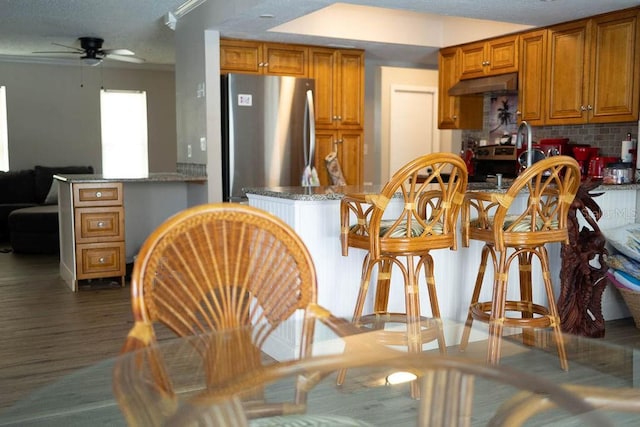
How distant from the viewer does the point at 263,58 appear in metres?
5.92

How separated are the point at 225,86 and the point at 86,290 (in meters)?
2.05

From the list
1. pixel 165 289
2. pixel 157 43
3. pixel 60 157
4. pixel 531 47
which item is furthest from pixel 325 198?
pixel 60 157

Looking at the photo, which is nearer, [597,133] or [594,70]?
[594,70]

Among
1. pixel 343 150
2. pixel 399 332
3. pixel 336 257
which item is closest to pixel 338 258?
pixel 336 257

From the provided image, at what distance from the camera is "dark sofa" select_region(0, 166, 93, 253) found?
22.9 ft

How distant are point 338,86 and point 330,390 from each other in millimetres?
5151

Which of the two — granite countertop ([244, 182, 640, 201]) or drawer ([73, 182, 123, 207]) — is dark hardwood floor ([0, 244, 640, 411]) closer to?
drawer ([73, 182, 123, 207])

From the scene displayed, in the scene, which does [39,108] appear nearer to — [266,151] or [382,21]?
[266,151]

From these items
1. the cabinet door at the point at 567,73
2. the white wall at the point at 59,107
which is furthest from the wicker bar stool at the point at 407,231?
the white wall at the point at 59,107

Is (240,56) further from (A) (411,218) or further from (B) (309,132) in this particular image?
(A) (411,218)

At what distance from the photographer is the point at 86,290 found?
201 inches

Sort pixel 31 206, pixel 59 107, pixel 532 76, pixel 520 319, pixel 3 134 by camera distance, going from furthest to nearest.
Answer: pixel 59 107 < pixel 3 134 < pixel 31 206 < pixel 532 76 < pixel 520 319

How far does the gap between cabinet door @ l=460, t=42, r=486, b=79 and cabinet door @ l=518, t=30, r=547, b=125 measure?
0.49m

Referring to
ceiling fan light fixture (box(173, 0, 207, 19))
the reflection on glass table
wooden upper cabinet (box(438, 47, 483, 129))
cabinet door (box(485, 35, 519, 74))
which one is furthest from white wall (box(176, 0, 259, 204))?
the reflection on glass table
